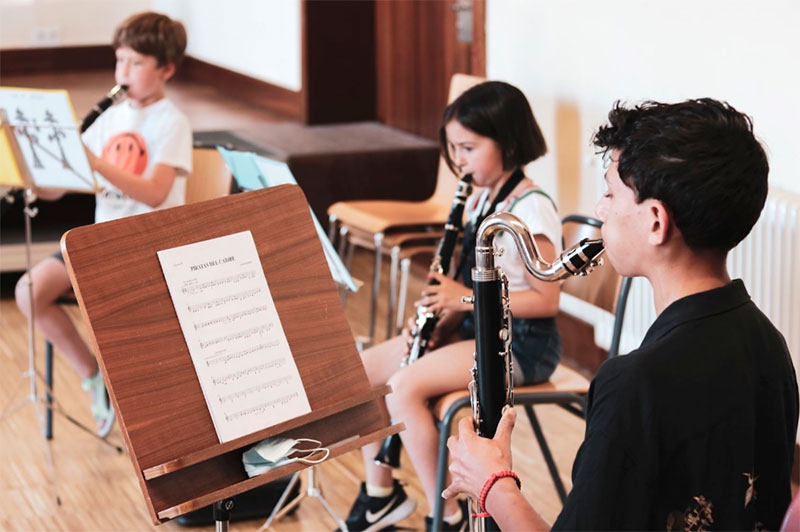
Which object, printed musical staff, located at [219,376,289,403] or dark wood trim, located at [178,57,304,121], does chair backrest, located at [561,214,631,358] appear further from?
dark wood trim, located at [178,57,304,121]

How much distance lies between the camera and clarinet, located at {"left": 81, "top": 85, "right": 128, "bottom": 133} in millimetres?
3029

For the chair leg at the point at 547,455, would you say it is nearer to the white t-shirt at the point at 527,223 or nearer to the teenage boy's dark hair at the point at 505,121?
the white t-shirt at the point at 527,223

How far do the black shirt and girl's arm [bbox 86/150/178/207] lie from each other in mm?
1851

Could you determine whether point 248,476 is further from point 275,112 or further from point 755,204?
point 275,112

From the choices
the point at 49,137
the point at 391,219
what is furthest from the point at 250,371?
the point at 391,219

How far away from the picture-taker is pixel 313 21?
552cm

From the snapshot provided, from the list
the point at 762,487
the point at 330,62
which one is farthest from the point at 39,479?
the point at 330,62

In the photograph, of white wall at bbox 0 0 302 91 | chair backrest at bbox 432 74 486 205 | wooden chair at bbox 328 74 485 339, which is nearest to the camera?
wooden chair at bbox 328 74 485 339

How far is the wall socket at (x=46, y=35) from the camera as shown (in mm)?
8155

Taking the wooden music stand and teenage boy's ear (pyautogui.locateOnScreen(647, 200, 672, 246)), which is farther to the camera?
the wooden music stand

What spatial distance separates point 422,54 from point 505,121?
2.62m

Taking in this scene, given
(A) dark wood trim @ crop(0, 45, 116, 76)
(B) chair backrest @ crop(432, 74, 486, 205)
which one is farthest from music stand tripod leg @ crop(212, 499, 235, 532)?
(A) dark wood trim @ crop(0, 45, 116, 76)

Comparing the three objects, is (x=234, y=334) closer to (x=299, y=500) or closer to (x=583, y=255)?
(x=583, y=255)

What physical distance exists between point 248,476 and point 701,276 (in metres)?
0.72
